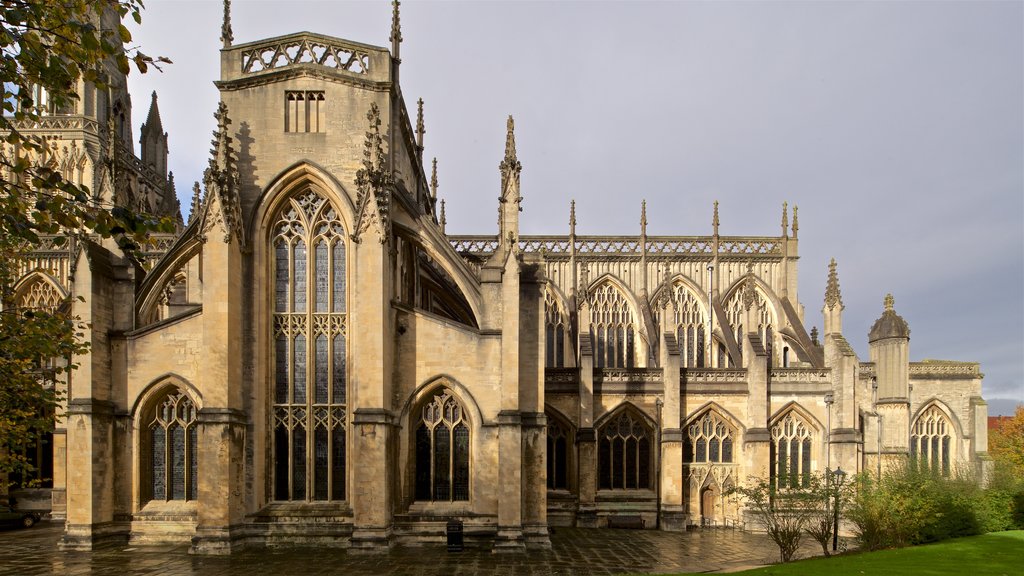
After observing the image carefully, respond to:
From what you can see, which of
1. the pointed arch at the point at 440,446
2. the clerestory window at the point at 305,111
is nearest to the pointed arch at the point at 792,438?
the pointed arch at the point at 440,446

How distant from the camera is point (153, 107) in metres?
36.1

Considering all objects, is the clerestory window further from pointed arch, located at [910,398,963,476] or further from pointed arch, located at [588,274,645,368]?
pointed arch, located at [910,398,963,476]

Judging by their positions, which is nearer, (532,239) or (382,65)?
(382,65)

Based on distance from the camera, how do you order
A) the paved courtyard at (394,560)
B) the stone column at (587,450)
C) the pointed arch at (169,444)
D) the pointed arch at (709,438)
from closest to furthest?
the paved courtyard at (394,560)
the pointed arch at (169,444)
the stone column at (587,450)
the pointed arch at (709,438)

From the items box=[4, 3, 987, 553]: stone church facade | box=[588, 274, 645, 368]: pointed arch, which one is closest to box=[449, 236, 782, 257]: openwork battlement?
box=[588, 274, 645, 368]: pointed arch

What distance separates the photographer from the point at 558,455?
24.8 metres

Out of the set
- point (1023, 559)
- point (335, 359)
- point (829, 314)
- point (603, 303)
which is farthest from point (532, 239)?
point (1023, 559)

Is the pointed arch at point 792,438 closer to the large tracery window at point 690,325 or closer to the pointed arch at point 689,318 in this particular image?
the pointed arch at point 689,318

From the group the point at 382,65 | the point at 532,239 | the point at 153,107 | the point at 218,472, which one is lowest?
the point at 218,472

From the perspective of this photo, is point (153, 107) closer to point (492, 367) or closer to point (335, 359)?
point (335, 359)

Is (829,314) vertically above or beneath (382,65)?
beneath

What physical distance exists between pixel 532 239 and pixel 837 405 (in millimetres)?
15277

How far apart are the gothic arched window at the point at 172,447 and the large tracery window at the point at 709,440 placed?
17.1 meters

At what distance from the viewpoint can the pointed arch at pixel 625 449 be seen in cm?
2461
